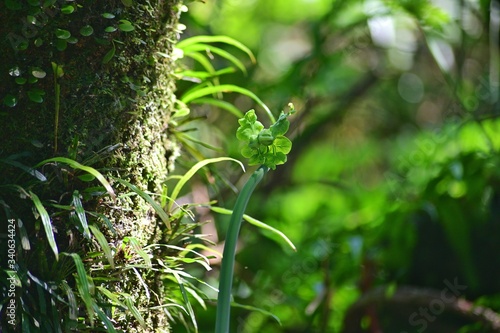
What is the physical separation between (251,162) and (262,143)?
0.03 metres

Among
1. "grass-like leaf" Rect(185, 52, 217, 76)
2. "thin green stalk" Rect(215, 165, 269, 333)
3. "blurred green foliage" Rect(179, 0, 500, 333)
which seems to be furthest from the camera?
"blurred green foliage" Rect(179, 0, 500, 333)

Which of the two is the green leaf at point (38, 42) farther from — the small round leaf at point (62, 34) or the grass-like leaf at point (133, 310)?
the grass-like leaf at point (133, 310)

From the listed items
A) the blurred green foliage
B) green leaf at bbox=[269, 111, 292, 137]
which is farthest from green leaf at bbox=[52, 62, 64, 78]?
the blurred green foliage

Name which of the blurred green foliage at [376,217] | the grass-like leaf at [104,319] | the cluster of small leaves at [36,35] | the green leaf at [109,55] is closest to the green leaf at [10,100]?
the cluster of small leaves at [36,35]

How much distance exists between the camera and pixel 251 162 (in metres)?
0.59

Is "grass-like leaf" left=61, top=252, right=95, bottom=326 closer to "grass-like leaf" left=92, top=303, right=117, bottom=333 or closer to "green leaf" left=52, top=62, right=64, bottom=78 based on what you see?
"grass-like leaf" left=92, top=303, right=117, bottom=333

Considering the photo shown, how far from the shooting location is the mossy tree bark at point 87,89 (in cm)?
62

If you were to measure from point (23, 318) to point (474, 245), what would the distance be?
1.11 metres

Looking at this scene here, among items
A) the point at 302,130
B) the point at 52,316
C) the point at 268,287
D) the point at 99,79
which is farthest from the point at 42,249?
the point at 302,130

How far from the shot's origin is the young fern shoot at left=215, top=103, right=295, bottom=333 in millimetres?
546

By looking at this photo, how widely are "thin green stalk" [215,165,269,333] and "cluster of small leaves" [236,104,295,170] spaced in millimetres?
12

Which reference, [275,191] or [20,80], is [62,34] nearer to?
[20,80]

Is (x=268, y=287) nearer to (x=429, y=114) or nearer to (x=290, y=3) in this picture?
(x=290, y=3)

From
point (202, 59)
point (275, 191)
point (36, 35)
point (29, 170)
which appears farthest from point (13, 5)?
point (275, 191)
